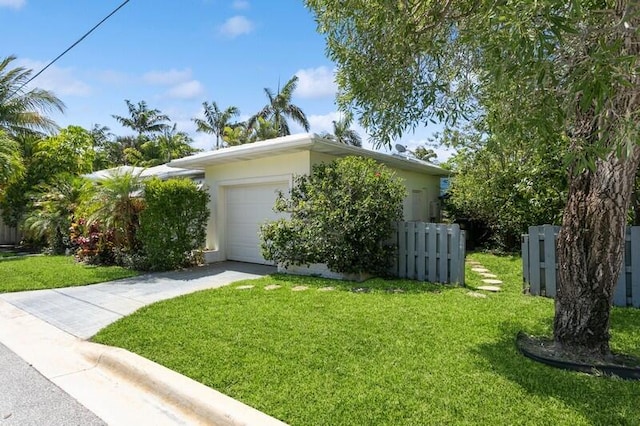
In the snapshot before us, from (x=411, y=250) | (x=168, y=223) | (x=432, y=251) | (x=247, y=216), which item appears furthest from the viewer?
(x=247, y=216)

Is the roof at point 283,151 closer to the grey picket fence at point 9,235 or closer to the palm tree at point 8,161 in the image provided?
the palm tree at point 8,161

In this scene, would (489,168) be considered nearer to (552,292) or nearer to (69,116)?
(552,292)

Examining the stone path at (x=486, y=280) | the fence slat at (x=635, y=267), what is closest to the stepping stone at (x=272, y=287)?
the stone path at (x=486, y=280)

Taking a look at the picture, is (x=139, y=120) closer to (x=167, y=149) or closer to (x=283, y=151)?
(x=167, y=149)

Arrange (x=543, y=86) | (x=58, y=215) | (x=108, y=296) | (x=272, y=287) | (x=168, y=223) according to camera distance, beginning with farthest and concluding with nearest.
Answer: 1. (x=58, y=215)
2. (x=168, y=223)
3. (x=272, y=287)
4. (x=108, y=296)
5. (x=543, y=86)

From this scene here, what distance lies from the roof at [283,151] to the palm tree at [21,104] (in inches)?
387

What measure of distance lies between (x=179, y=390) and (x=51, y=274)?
25.0 ft

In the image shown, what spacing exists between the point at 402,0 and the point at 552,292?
16.6 feet

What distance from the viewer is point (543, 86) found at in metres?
A: 2.68

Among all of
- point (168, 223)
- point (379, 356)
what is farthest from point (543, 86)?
point (168, 223)

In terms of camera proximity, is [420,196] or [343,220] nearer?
[343,220]

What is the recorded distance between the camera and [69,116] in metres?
17.7

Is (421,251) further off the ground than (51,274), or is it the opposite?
(421,251)

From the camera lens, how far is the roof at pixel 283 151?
841 centimetres
